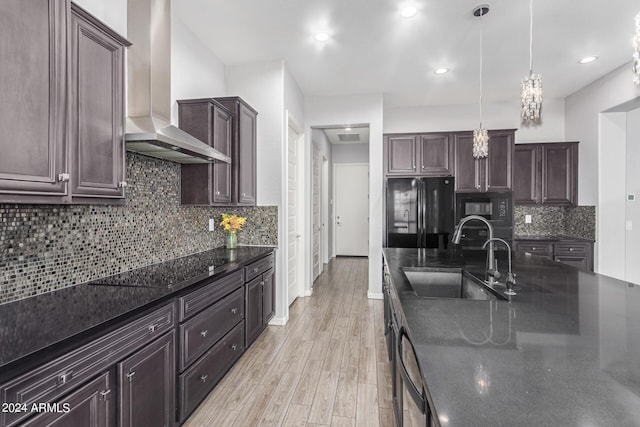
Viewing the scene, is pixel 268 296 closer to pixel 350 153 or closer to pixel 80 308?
pixel 80 308

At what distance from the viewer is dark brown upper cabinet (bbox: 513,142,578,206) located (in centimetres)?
450

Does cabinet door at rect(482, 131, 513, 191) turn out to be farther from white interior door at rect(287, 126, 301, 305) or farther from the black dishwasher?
the black dishwasher

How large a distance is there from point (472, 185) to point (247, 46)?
3.52 metres

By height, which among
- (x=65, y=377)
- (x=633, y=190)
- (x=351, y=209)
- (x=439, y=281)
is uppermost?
(x=633, y=190)

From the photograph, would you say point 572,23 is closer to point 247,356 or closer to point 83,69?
point 83,69

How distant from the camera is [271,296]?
333cm

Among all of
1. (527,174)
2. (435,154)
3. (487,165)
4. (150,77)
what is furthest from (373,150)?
(150,77)

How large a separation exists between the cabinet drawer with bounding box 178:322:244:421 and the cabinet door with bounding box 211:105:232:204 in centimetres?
117

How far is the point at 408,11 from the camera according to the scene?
262 cm

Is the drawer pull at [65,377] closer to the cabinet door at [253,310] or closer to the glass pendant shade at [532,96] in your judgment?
the cabinet door at [253,310]

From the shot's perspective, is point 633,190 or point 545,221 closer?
point 633,190

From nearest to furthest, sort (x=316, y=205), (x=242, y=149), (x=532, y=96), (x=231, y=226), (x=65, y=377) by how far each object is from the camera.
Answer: (x=65, y=377) → (x=532, y=96) → (x=242, y=149) → (x=231, y=226) → (x=316, y=205)

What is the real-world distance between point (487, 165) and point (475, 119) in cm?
101

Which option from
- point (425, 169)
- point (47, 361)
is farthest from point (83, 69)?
point (425, 169)
